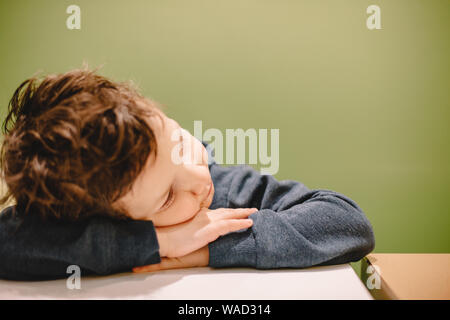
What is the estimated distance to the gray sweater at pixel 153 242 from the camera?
492mm

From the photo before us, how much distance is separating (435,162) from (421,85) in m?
0.22

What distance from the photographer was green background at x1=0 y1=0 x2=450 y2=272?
908 mm

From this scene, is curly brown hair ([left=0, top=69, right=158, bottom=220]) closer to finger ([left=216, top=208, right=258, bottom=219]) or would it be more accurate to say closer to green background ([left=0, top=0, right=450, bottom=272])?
finger ([left=216, top=208, right=258, bottom=219])

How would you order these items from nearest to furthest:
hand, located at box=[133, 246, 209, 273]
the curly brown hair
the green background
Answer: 1. the curly brown hair
2. hand, located at box=[133, 246, 209, 273]
3. the green background

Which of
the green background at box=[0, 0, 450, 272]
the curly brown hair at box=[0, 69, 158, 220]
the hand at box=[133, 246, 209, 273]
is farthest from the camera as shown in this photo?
the green background at box=[0, 0, 450, 272]

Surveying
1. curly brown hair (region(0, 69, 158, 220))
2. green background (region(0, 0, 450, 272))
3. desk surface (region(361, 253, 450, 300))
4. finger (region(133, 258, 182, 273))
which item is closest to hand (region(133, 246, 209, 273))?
finger (region(133, 258, 182, 273))

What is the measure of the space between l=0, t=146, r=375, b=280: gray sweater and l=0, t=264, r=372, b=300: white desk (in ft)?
0.05

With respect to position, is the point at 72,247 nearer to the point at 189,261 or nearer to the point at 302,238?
the point at 189,261

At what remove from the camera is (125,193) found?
0.47 m

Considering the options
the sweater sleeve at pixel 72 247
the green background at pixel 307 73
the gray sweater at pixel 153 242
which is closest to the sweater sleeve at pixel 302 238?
the gray sweater at pixel 153 242
